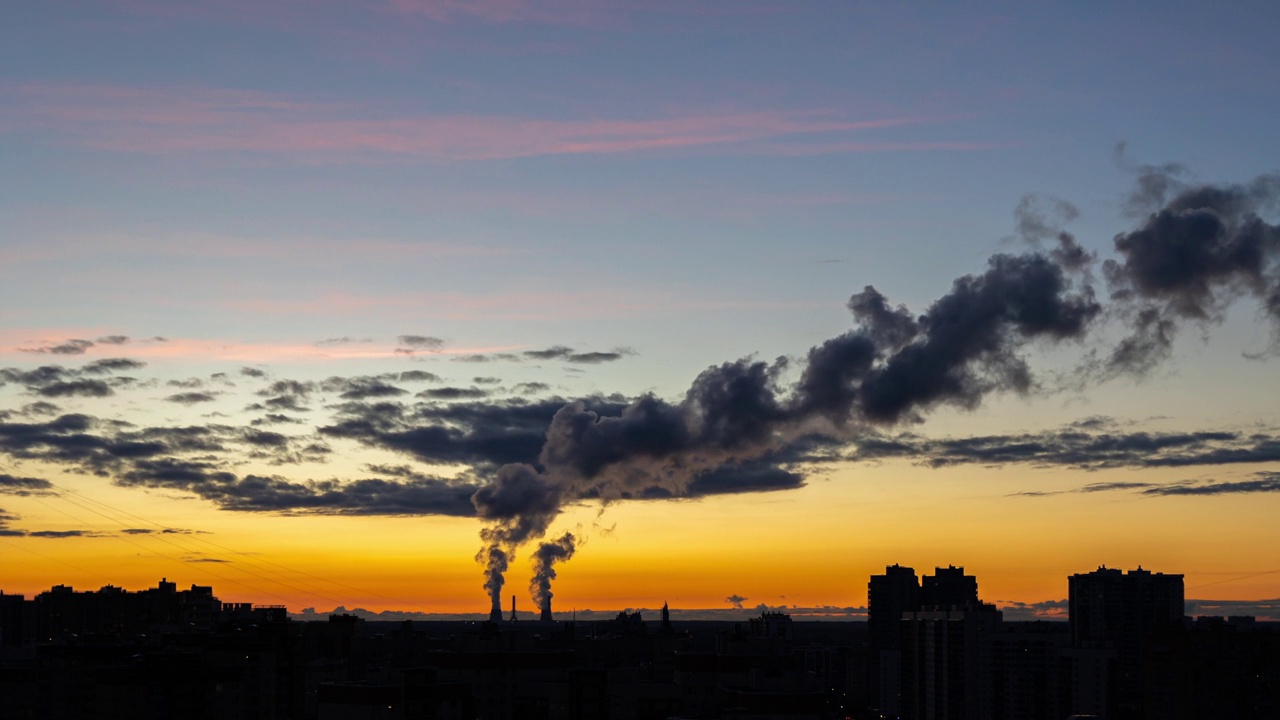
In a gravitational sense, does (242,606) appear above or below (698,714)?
above

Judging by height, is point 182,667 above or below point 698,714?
above

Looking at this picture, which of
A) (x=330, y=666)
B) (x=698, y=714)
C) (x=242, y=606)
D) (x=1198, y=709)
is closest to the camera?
(x=1198, y=709)

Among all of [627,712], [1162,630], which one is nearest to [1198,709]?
[1162,630]

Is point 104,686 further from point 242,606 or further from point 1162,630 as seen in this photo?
point 1162,630

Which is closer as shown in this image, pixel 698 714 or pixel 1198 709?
pixel 1198 709

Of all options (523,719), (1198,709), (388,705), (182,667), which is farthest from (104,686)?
(1198,709)

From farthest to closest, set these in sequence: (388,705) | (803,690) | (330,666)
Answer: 1. (330,666)
2. (803,690)
3. (388,705)

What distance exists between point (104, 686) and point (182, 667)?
9567mm

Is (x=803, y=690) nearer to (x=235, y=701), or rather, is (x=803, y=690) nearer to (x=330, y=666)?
(x=235, y=701)

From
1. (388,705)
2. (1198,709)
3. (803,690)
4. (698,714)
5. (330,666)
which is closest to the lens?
(388,705)

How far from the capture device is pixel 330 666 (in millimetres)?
196625

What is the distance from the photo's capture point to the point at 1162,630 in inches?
6560

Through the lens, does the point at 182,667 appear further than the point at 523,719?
No

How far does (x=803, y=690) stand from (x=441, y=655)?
49.3 meters
